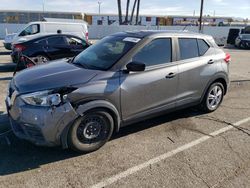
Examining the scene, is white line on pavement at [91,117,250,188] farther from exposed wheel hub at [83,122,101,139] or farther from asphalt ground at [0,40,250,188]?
exposed wheel hub at [83,122,101,139]

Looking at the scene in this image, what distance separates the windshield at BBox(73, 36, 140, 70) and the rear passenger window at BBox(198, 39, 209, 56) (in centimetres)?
154

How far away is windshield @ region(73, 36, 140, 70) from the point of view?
432 cm

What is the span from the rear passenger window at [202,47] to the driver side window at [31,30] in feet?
41.7

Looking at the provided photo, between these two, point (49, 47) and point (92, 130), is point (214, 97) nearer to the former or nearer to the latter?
point (92, 130)

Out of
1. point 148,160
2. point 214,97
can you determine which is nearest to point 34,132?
point 148,160

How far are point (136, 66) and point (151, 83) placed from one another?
20.1 inches

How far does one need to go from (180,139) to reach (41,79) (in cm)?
233

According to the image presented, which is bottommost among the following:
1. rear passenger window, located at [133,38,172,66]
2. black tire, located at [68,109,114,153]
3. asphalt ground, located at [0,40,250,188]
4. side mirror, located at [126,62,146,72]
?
asphalt ground, located at [0,40,250,188]

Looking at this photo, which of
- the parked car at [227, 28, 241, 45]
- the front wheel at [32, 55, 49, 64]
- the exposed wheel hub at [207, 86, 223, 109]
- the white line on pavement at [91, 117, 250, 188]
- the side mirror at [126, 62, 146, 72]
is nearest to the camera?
the white line on pavement at [91, 117, 250, 188]

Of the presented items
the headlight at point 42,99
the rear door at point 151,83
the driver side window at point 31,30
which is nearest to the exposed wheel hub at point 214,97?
the rear door at point 151,83

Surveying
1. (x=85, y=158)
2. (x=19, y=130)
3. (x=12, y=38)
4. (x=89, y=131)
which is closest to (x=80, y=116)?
(x=89, y=131)

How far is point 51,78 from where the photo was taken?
392 centimetres

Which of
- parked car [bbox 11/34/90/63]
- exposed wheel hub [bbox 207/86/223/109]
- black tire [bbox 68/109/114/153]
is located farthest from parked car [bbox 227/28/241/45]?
black tire [bbox 68/109/114/153]

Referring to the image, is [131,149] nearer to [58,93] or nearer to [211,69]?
[58,93]
